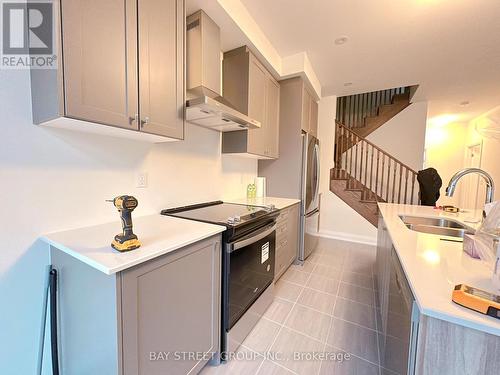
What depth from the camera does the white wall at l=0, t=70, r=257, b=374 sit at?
3.35ft

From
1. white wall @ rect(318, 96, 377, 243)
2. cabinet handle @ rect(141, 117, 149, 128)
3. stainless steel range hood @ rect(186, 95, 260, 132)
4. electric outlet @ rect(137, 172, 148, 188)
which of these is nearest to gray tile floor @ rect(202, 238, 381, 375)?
electric outlet @ rect(137, 172, 148, 188)

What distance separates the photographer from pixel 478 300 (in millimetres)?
597

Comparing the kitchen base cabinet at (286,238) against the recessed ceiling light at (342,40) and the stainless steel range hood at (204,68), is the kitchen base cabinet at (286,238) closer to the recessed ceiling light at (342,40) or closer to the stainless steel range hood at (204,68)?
the stainless steel range hood at (204,68)

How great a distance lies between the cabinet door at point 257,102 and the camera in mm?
2293

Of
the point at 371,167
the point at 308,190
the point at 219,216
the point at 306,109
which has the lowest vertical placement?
the point at 219,216

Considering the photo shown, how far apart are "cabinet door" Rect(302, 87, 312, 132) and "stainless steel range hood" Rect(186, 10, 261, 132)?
1422mm

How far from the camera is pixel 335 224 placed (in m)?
4.25

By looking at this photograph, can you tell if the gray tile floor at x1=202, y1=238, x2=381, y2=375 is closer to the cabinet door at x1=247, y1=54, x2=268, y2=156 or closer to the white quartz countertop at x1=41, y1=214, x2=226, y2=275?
the white quartz countertop at x1=41, y1=214, x2=226, y2=275

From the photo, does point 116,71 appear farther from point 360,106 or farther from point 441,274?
point 360,106

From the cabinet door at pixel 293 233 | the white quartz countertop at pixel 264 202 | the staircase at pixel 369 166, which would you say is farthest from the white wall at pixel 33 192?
the staircase at pixel 369 166

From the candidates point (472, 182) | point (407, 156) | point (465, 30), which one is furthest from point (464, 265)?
point (472, 182)

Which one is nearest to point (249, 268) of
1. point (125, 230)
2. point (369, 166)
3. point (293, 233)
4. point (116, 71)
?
point (125, 230)

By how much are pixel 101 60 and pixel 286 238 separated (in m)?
2.28

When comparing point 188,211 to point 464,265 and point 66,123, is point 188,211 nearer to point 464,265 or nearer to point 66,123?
point 66,123
